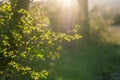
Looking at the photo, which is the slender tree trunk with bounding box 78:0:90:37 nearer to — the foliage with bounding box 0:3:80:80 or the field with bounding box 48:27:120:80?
the field with bounding box 48:27:120:80

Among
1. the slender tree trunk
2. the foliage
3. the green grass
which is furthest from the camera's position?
the slender tree trunk

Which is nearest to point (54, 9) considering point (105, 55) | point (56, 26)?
point (56, 26)

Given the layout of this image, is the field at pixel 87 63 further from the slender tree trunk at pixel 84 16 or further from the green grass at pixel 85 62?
the slender tree trunk at pixel 84 16

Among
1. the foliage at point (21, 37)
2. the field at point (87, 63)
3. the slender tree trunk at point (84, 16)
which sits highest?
the slender tree trunk at point (84, 16)

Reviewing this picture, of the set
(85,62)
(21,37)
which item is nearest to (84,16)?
(85,62)

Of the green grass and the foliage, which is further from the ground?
the green grass

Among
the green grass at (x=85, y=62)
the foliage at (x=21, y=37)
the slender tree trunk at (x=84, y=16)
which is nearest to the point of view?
the foliage at (x=21, y=37)

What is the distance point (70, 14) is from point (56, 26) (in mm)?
2350

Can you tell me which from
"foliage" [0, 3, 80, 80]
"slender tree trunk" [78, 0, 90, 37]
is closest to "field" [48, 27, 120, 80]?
"slender tree trunk" [78, 0, 90, 37]

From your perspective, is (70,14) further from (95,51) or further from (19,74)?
(19,74)

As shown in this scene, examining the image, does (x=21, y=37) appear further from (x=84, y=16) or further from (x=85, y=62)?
(x=84, y=16)

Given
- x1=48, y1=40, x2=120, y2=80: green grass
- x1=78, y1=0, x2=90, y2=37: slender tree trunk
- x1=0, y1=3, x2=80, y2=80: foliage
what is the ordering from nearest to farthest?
x1=0, y1=3, x2=80, y2=80: foliage, x1=48, y1=40, x2=120, y2=80: green grass, x1=78, y1=0, x2=90, y2=37: slender tree trunk

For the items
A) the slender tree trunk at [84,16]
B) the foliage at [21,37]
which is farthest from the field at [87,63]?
the foliage at [21,37]

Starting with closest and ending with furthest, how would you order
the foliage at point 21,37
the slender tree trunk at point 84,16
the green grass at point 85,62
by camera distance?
the foliage at point 21,37 → the green grass at point 85,62 → the slender tree trunk at point 84,16
